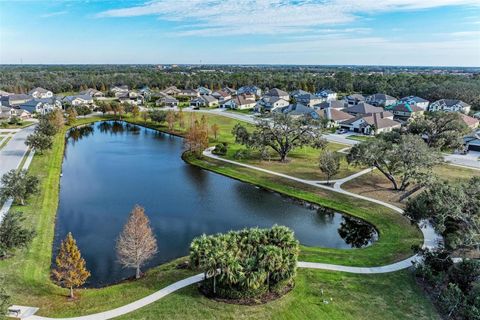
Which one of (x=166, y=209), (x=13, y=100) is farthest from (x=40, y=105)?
(x=166, y=209)

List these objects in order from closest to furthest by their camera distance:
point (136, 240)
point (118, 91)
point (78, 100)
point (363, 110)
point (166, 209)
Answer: point (136, 240) < point (166, 209) < point (363, 110) < point (78, 100) < point (118, 91)

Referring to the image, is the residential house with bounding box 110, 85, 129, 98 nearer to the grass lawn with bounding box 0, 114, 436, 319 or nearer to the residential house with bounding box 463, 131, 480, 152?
the grass lawn with bounding box 0, 114, 436, 319

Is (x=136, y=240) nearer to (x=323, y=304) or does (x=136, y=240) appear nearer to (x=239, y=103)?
(x=323, y=304)

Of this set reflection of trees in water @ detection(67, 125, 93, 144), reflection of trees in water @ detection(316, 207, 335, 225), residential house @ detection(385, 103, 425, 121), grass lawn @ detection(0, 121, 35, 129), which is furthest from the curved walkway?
grass lawn @ detection(0, 121, 35, 129)

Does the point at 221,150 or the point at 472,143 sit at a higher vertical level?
the point at 472,143

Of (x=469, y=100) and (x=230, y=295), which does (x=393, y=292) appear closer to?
(x=230, y=295)

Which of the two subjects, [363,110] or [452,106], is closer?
[363,110]
